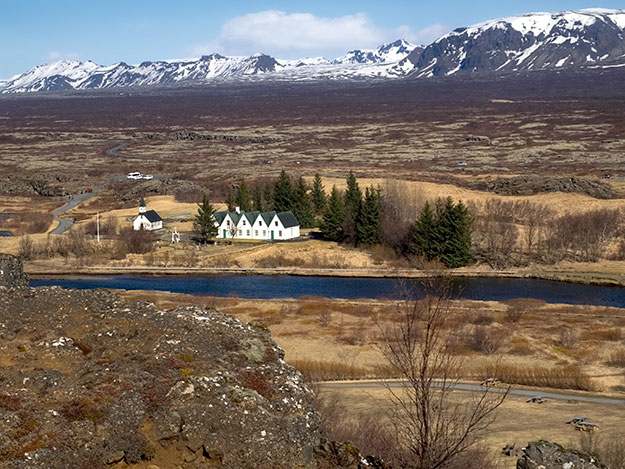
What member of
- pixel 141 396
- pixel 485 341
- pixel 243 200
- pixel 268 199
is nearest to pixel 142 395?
pixel 141 396

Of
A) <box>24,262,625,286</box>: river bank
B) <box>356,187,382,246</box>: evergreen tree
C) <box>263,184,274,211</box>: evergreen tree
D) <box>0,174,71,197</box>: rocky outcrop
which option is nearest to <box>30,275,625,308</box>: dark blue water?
<box>24,262,625,286</box>: river bank

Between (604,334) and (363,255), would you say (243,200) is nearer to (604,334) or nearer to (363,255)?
(363,255)

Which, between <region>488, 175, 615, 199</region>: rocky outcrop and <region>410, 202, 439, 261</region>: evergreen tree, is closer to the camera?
<region>410, 202, 439, 261</region>: evergreen tree

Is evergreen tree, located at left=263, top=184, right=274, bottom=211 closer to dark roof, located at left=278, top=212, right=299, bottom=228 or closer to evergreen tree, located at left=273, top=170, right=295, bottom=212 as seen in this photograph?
evergreen tree, located at left=273, top=170, right=295, bottom=212

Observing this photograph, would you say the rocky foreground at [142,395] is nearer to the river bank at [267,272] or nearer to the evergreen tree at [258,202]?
the river bank at [267,272]

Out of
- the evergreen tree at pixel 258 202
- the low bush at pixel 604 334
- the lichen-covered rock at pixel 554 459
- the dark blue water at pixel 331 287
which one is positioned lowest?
the dark blue water at pixel 331 287

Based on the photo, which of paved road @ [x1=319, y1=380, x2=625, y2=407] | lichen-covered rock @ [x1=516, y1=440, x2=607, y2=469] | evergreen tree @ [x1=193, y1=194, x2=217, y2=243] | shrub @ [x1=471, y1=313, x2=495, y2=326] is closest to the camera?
lichen-covered rock @ [x1=516, y1=440, x2=607, y2=469]

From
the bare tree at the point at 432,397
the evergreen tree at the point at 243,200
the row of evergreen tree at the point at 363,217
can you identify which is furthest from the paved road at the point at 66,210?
the bare tree at the point at 432,397
